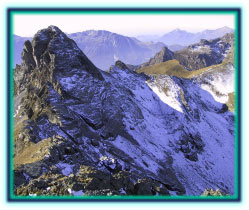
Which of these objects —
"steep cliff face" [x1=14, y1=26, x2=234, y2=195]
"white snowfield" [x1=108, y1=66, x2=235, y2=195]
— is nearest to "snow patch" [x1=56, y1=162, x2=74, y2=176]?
"steep cliff face" [x1=14, y1=26, x2=234, y2=195]

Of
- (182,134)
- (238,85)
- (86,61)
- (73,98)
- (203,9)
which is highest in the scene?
(203,9)

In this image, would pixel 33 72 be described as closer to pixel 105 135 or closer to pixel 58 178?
pixel 105 135

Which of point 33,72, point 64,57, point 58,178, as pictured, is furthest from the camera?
point 33,72

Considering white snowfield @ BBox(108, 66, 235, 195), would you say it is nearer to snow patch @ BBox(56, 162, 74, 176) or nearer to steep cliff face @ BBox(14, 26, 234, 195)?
steep cliff face @ BBox(14, 26, 234, 195)

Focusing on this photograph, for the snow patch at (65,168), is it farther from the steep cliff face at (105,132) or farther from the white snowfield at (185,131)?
the white snowfield at (185,131)

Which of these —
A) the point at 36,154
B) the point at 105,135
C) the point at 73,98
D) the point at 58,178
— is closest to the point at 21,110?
the point at 73,98

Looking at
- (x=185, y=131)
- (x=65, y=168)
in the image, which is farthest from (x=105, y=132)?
(x=185, y=131)

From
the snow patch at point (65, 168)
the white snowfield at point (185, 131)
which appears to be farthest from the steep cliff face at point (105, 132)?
the white snowfield at point (185, 131)

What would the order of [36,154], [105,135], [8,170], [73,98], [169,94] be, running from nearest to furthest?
1. [8,170]
2. [36,154]
3. [105,135]
4. [73,98]
5. [169,94]
